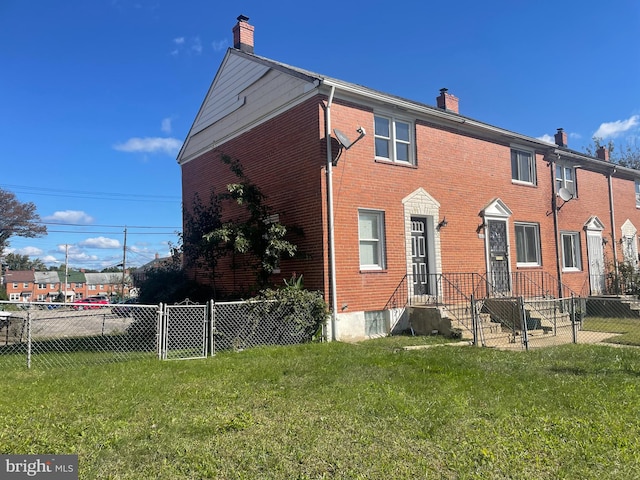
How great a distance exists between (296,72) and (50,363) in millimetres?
8193

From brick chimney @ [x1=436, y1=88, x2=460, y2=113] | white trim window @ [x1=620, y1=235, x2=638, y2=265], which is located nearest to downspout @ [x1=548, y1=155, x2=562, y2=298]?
brick chimney @ [x1=436, y1=88, x2=460, y2=113]

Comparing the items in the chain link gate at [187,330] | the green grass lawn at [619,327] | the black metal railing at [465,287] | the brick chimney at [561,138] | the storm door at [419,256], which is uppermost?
the brick chimney at [561,138]

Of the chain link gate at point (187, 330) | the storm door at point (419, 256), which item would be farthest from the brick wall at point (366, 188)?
the chain link gate at point (187, 330)

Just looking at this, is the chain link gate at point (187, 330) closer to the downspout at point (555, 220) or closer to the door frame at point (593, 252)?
the downspout at point (555, 220)

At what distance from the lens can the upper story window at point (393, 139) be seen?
12094 millimetres

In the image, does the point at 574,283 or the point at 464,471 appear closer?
the point at 464,471

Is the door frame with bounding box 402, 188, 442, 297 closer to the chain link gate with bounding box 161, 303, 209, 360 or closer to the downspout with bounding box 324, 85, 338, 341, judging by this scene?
the downspout with bounding box 324, 85, 338, 341

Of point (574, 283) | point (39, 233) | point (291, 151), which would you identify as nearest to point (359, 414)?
point (291, 151)

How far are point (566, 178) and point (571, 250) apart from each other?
2.72m

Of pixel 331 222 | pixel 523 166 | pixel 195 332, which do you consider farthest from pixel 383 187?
pixel 523 166

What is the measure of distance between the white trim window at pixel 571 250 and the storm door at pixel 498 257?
4290 millimetres

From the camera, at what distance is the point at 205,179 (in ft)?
51.9

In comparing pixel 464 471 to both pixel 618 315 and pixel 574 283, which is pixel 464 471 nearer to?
pixel 618 315

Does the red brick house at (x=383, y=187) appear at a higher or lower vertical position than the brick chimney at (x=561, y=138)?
lower
